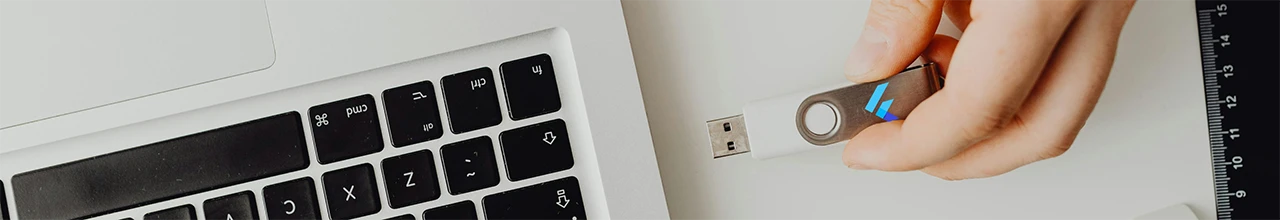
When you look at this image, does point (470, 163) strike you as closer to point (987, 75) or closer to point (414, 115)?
point (414, 115)

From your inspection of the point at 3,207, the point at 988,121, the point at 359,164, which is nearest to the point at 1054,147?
the point at 988,121

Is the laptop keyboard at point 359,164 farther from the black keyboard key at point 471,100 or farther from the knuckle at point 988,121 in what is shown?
the knuckle at point 988,121

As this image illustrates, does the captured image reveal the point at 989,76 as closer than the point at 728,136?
Yes


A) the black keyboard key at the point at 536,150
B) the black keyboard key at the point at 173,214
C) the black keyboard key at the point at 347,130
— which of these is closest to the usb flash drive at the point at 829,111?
the black keyboard key at the point at 536,150

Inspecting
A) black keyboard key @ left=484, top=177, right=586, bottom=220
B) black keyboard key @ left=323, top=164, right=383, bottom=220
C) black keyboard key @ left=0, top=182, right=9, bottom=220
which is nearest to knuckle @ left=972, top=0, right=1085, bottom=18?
black keyboard key @ left=484, top=177, right=586, bottom=220

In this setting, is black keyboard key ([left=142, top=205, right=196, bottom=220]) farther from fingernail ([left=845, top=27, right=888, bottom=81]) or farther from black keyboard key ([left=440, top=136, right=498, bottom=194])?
fingernail ([left=845, top=27, right=888, bottom=81])

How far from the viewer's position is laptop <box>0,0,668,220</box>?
1.50ft

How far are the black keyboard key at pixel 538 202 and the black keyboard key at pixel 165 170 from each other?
110 millimetres

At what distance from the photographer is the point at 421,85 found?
1.51ft

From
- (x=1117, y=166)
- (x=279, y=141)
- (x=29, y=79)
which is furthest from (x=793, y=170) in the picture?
(x=29, y=79)

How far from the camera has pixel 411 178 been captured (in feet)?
1.51

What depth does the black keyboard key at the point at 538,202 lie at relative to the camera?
1.52 feet

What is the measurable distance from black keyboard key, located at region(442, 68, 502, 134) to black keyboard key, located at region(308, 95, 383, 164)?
1.8 inches

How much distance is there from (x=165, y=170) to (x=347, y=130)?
0.11 m
